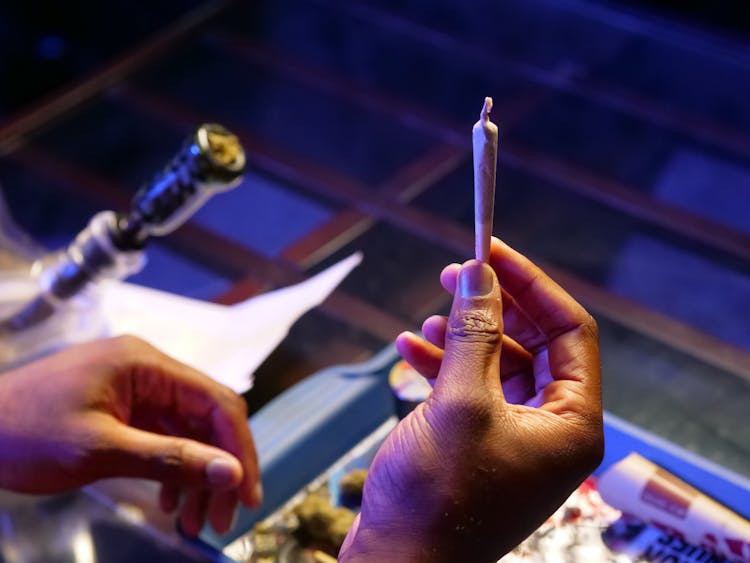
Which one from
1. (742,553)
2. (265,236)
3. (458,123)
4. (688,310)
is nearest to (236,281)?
(265,236)

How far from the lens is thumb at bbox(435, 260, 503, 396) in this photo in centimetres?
57

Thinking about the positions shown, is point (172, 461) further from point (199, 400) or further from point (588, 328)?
point (588, 328)

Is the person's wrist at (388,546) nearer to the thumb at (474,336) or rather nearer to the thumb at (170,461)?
the thumb at (474,336)

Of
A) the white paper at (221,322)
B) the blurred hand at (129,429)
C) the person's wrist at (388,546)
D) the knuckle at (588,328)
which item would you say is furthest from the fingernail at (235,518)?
the knuckle at (588,328)

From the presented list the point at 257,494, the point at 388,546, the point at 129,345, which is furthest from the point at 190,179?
the point at 388,546

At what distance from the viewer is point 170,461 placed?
76 cm

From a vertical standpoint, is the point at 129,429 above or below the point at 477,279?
below

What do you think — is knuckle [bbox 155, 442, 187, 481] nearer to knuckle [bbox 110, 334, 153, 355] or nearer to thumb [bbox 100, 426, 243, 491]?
thumb [bbox 100, 426, 243, 491]

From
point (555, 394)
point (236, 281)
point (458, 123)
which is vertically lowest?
point (236, 281)

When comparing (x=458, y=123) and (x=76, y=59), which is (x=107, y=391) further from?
(x=76, y=59)

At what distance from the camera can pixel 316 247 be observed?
44.3 inches

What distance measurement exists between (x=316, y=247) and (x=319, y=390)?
0.25 meters

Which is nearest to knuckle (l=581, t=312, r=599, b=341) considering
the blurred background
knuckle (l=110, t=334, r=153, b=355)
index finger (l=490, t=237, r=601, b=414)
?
index finger (l=490, t=237, r=601, b=414)

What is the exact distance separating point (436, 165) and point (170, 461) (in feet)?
1.92
